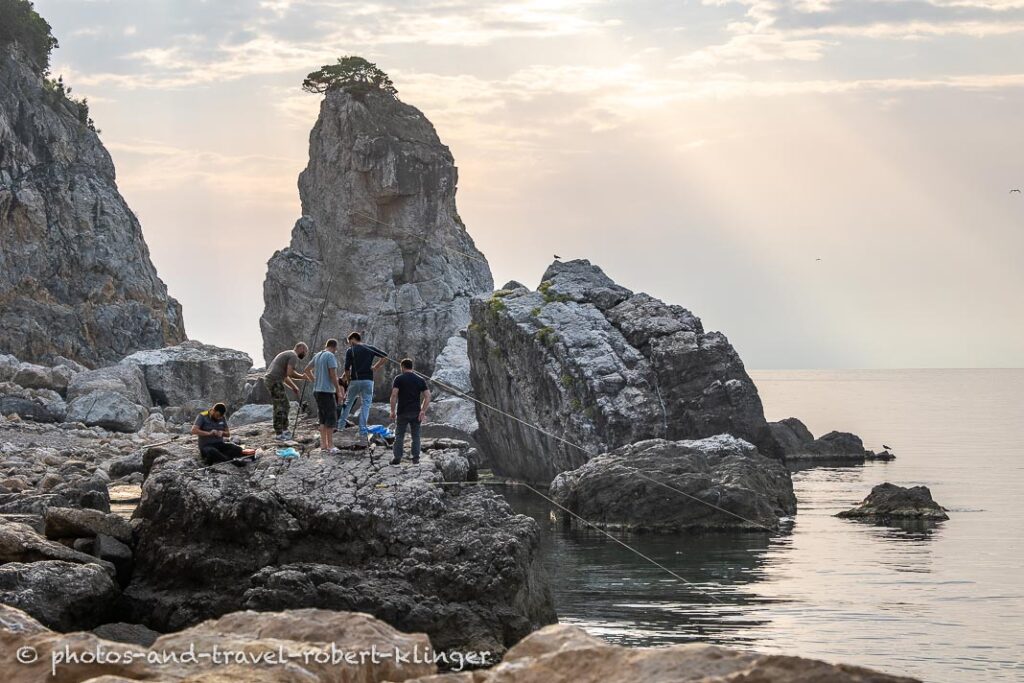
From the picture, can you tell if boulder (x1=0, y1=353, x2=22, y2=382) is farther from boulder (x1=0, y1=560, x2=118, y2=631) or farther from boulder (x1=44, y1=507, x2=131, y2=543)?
boulder (x1=0, y1=560, x2=118, y2=631)

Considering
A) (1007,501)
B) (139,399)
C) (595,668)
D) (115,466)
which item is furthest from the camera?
(139,399)

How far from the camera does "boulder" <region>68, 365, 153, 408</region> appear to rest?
218 feet

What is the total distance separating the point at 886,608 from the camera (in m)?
24.5

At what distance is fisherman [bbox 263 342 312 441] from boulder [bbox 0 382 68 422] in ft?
126

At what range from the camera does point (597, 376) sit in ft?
152

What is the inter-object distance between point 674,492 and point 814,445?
3020cm

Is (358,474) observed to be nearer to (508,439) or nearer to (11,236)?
(508,439)

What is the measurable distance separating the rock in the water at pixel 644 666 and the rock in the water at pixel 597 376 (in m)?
36.7

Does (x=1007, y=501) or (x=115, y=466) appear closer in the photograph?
(x=115, y=466)

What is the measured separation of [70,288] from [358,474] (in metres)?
72.5

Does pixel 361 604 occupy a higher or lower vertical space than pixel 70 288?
lower

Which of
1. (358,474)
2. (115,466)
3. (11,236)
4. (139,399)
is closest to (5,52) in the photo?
(11,236)

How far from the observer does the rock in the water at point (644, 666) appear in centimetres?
721

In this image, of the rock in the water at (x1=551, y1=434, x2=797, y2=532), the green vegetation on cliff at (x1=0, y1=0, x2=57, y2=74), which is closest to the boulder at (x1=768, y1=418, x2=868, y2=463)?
the rock in the water at (x1=551, y1=434, x2=797, y2=532)
